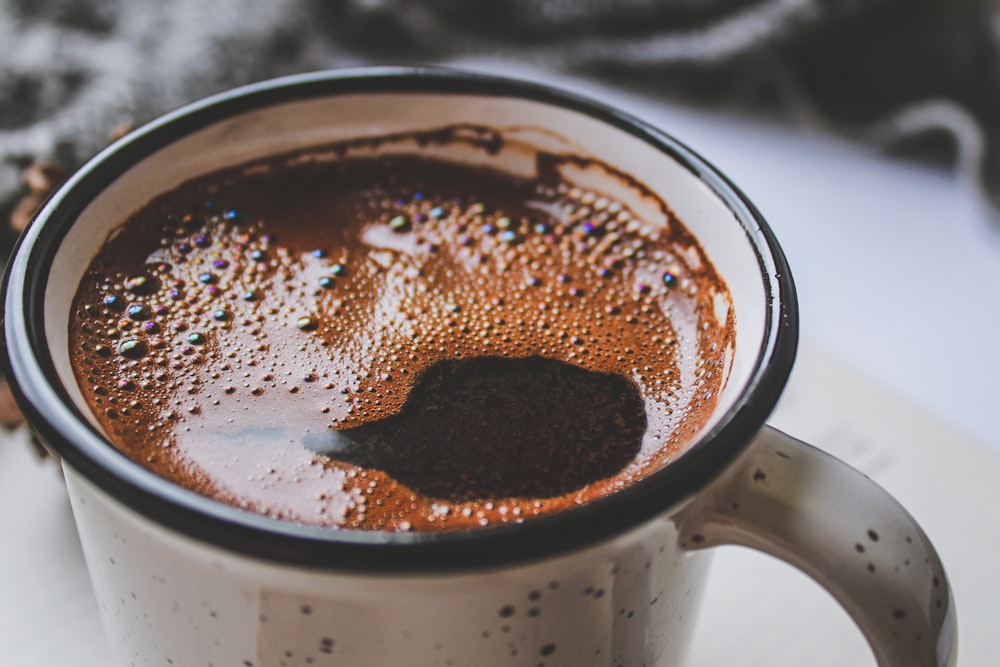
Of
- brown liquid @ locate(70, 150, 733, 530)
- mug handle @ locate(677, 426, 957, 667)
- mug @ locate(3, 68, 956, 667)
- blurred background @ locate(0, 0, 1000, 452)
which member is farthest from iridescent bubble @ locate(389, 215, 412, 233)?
blurred background @ locate(0, 0, 1000, 452)

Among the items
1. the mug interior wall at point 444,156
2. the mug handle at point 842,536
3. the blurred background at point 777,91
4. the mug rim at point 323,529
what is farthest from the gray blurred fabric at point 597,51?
the mug handle at point 842,536

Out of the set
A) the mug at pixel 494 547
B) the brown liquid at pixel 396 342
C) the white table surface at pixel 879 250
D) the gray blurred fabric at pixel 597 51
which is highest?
the gray blurred fabric at pixel 597 51

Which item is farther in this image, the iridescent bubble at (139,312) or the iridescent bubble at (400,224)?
the iridescent bubble at (400,224)

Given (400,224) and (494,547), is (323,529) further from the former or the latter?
(400,224)

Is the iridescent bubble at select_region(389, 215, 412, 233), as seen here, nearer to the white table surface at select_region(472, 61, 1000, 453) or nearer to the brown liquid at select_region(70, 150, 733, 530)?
the brown liquid at select_region(70, 150, 733, 530)

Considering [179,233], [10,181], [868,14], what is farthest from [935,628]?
[868,14]

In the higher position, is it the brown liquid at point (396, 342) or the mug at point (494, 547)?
the brown liquid at point (396, 342)

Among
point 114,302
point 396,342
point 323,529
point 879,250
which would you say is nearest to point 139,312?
point 114,302

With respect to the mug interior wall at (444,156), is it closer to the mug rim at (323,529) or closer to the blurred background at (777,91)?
the mug rim at (323,529)

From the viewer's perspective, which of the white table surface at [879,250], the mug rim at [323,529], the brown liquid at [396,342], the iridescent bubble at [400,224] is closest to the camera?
the mug rim at [323,529]
